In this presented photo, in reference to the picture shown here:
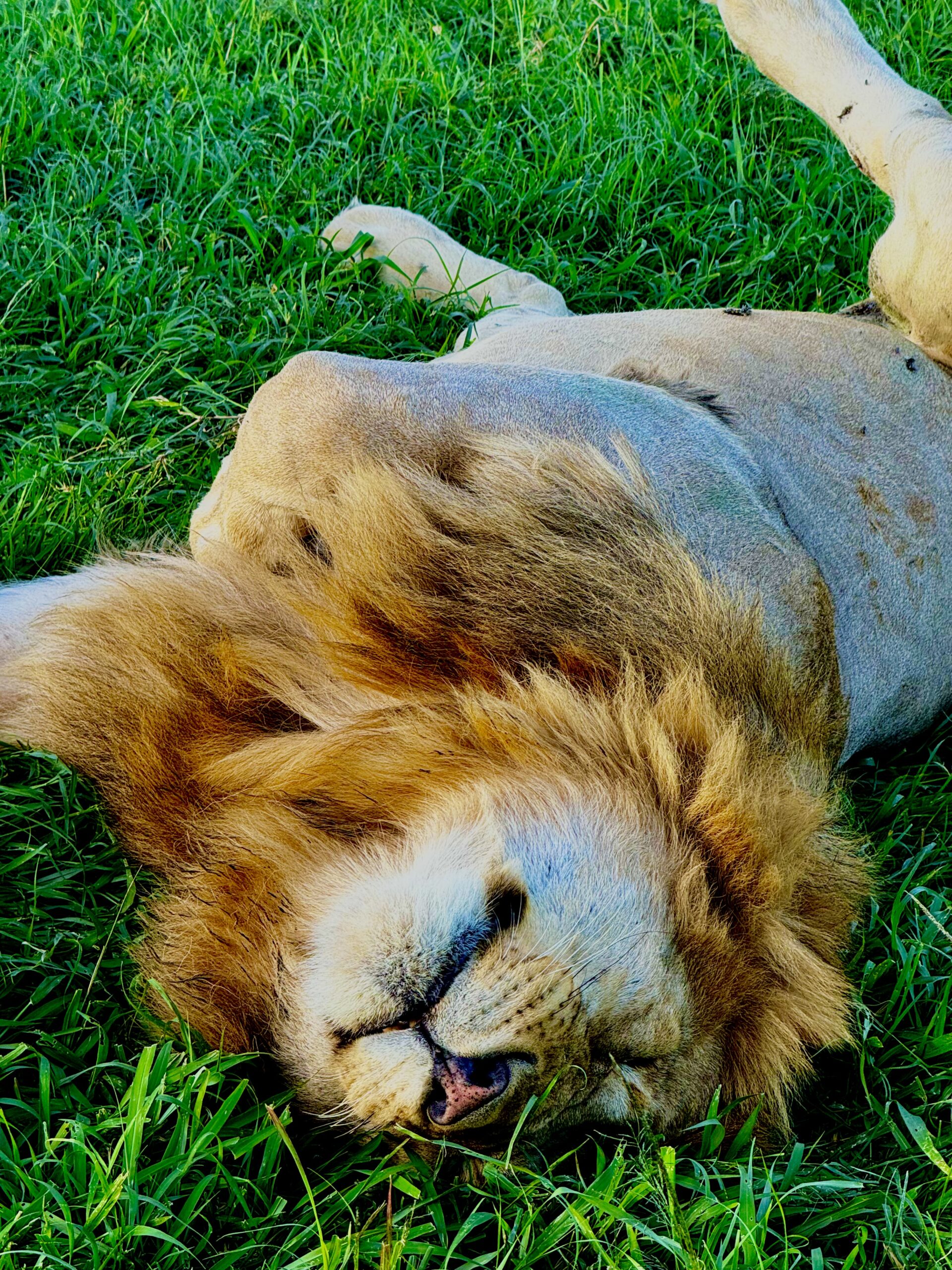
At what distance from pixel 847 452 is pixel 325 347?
136cm

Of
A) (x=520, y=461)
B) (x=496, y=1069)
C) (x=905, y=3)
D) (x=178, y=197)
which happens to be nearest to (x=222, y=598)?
(x=520, y=461)

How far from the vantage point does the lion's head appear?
1.88m

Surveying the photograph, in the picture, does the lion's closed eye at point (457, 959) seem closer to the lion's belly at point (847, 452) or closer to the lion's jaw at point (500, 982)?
the lion's jaw at point (500, 982)

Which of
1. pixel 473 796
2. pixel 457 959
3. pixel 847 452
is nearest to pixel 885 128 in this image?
pixel 847 452

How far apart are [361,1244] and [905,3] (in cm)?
500

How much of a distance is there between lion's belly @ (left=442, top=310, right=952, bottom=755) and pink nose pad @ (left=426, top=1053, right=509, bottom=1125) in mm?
1360

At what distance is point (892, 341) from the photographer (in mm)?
3566

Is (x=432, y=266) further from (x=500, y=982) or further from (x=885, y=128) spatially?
(x=500, y=982)

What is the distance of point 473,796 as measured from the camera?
2.09 m

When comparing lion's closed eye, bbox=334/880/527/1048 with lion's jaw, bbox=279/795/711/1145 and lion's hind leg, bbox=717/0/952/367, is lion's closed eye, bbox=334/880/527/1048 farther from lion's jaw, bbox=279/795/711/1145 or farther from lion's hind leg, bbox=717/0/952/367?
lion's hind leg, bbox=717/0/952/367

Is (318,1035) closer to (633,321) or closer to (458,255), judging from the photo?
(633,321)

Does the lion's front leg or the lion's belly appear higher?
the lion's belly

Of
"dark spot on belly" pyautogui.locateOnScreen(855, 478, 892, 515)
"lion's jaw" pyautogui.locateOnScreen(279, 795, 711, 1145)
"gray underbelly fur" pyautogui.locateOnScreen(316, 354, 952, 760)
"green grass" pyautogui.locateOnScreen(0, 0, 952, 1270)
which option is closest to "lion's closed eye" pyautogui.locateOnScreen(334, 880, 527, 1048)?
"lion's jaw" pyautogui.locateOnScreen(279, 795, 711, 1145)

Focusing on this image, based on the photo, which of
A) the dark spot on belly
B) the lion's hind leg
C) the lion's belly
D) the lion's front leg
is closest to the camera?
the lion's belly
